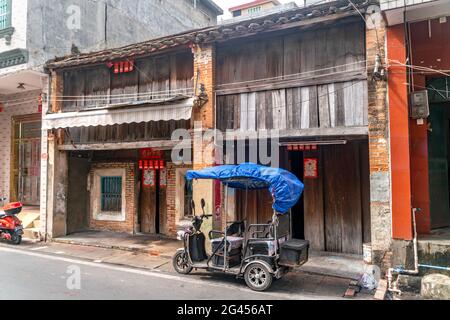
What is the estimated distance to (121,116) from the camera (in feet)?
34.2

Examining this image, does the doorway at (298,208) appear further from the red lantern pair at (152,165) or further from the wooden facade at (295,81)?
the red lantern pair at (152,165)

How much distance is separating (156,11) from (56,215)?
460 inches

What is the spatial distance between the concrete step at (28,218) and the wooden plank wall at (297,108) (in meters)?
8.24

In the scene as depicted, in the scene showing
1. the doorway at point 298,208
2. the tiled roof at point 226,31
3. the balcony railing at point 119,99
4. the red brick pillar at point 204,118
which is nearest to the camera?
the tiled roof at point 226,31

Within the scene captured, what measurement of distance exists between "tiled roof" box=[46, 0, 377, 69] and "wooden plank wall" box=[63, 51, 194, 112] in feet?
1.32

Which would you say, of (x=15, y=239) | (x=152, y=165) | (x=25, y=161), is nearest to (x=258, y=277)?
(x=152, y=165)

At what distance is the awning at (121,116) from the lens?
9.63 meters

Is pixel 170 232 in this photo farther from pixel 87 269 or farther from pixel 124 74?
pixel 124 74

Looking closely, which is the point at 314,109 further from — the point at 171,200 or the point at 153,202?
the point at 153,202

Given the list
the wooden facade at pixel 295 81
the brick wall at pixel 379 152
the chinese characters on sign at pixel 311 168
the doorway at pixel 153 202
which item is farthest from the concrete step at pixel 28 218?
the brick wall at pixel 379 152

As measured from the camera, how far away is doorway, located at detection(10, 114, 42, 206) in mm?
15609

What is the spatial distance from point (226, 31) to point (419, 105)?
16.3 feet

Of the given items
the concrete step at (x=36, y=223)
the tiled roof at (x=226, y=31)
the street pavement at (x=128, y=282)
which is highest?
the tiled roof at (x=226, y=31)

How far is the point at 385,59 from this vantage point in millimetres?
7812
